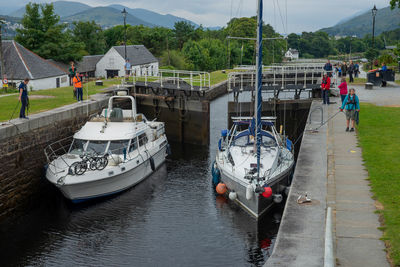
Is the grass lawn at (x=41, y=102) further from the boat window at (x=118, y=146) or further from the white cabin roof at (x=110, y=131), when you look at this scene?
the boat window at (x=118, y=146)

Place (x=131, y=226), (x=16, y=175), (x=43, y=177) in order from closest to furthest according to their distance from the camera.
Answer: (x=131, y=226), (x=16, y=175), (x=43, y=177)

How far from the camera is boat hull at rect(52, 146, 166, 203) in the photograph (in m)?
18.5

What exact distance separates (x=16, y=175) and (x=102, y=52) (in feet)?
203

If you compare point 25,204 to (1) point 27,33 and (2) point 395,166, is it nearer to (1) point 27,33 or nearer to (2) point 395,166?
(2) point 395,166

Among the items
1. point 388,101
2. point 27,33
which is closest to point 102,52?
point 27,33

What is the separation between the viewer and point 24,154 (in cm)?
1941

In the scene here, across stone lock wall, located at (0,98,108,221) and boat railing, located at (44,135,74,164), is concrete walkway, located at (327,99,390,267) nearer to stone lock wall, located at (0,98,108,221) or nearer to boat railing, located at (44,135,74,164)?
boat railing, located at (44,135,74,164)

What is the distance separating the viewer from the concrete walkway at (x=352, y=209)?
9.08 meters

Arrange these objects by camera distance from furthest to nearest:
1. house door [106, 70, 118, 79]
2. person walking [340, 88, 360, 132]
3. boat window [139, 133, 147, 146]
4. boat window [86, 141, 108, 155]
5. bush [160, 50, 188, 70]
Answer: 1. bush [160, 50, 188, 70]
2. house door [106, 70, 118, 79]
3. boat window [139, 133, 147, 146]
4. boat window [86, 141, 108, 155]
5. person walking [340, 88, 360, 132]

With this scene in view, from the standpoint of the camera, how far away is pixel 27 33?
184 ft

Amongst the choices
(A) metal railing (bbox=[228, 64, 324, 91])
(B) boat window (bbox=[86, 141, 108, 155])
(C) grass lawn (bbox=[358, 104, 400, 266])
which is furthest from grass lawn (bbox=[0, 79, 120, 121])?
(C) grass lawn (bbox=[358, 104, 400, 266])

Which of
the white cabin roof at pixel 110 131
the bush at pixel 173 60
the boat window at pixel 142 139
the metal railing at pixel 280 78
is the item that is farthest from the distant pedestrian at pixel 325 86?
the bush at pixel 173 60

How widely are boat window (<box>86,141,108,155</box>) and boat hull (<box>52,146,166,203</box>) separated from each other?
154cm

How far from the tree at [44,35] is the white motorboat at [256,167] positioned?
41.8m
